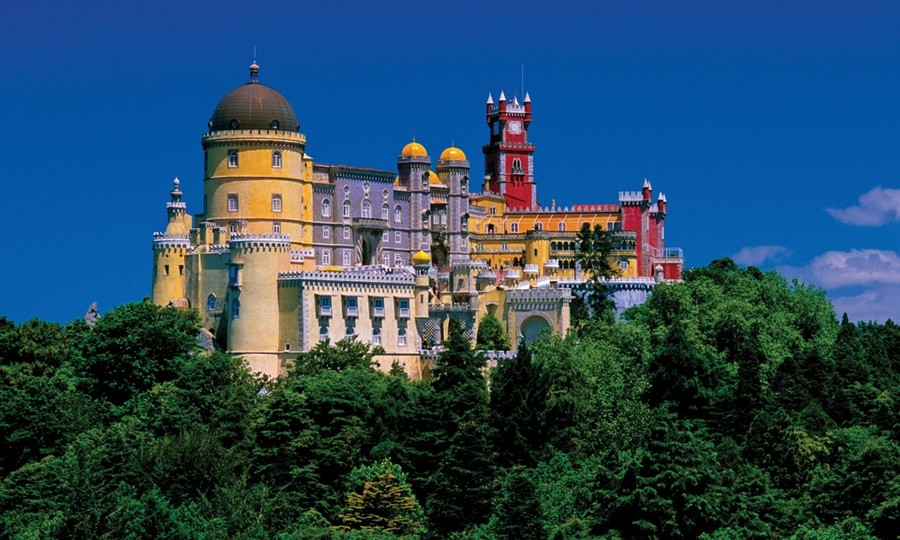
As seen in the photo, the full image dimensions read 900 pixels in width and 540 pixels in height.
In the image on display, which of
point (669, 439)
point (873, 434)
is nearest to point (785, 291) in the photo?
point (873, 434)

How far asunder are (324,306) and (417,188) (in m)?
22.2

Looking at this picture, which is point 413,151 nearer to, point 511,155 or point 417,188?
point 417,188

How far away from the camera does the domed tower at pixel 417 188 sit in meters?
120

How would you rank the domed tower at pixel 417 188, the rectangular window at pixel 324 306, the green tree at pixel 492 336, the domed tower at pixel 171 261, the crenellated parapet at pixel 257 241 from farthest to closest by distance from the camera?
the domed tower at pixel 417 188 < the green tree at pixel 492 336 < the domed tower at pixel 171 261 < the rectangular window at pixel 324 306 < the crenellated parapet at pixel 257 241

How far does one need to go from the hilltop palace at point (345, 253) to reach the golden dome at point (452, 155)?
0.30 ft

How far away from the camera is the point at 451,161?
127m

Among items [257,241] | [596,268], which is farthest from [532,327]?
[257,241]

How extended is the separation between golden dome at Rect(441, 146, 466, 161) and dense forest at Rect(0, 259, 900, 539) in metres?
27.2

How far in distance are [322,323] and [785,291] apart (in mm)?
26280

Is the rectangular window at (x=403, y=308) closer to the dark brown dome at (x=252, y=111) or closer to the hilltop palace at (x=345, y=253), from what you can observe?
the hilltop palace at (x=345, y=253)

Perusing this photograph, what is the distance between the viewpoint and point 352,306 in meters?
102

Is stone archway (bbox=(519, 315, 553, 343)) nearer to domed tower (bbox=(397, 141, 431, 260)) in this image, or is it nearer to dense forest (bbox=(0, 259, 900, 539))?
dense forest (bbox=(0, 259, 900, 539))

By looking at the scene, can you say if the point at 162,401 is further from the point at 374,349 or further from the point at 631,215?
the point at 631,215

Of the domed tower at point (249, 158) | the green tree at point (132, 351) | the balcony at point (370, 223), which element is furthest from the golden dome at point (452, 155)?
the green tree at point (132, 351)
